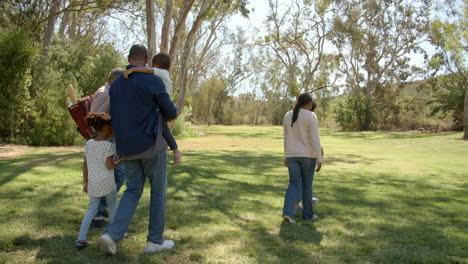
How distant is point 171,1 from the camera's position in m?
14.1

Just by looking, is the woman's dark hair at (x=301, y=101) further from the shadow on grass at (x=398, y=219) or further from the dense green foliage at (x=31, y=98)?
the dense green foliage at (x=31, y=98)

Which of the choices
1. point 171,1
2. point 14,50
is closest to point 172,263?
point 171,1

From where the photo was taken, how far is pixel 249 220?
19.0 ft

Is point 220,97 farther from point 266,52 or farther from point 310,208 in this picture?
point 310,208

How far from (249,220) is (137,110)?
260cm

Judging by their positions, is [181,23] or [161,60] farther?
[181,23]

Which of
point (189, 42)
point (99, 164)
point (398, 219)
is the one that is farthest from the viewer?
point (189, 42)

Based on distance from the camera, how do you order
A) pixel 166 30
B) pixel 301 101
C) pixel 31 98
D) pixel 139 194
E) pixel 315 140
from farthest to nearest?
pixel 31 98, pixel 166 30, pixel 301 101, pixel 315 140, pixel 139 194

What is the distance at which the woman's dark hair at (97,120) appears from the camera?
4.24 m

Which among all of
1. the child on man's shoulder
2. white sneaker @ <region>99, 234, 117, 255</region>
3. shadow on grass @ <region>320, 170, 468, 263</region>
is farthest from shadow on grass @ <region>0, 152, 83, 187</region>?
shadow on grass @ <region>320, 170, 468, 263</region>

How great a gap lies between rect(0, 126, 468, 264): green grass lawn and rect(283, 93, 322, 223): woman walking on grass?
0.38 metres

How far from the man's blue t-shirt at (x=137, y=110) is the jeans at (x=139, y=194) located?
199 mm

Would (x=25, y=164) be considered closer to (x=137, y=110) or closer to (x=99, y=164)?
(x=99, y=164)

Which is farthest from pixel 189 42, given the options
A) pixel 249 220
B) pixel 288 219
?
pixel 288 219
